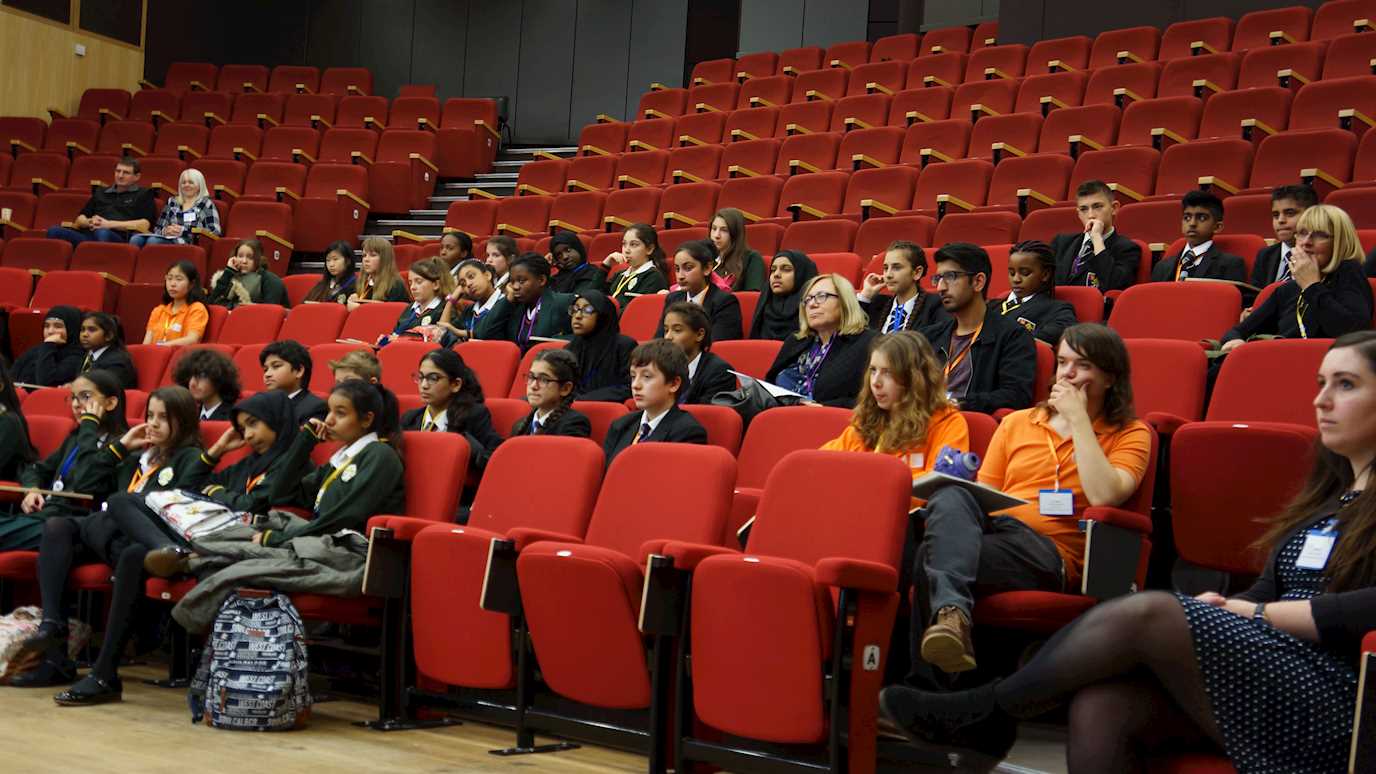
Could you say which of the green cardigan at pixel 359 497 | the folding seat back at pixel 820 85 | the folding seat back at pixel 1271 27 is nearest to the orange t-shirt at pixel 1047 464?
the green cardigan at pixel 359 497

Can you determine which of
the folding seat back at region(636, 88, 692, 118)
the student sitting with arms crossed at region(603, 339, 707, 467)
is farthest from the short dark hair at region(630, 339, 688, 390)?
the folding seat back at region(636, 88, 692, 118)

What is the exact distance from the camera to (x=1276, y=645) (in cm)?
134

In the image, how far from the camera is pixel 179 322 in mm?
4766

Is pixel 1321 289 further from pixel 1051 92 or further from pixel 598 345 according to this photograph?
pixel 1051 92

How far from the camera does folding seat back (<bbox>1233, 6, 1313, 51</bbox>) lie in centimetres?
504

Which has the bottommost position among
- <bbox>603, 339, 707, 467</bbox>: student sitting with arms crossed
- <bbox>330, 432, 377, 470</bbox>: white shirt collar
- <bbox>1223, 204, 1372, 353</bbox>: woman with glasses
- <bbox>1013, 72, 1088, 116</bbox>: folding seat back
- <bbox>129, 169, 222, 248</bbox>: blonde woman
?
<bbox>330, 432, 377, 470</bbox>: white shirt collar

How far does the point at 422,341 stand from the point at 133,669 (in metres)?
1.24

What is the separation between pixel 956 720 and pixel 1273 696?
1.19 feet

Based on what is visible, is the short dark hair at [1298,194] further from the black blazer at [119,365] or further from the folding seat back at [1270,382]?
the black blazer at [119,365]

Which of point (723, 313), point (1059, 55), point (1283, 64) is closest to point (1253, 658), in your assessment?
point (723, 313)

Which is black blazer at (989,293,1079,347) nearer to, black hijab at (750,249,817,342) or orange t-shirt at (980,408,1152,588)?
black hijab at (750,249,817,342)

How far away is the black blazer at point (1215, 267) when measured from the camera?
10.8ft

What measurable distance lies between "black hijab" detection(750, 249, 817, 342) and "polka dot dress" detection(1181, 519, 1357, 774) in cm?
217

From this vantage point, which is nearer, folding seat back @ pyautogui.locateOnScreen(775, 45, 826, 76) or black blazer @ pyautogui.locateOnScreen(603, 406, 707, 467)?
black blazer @ pyautogui.locateOnScreen(603, 406, 707, 467)
